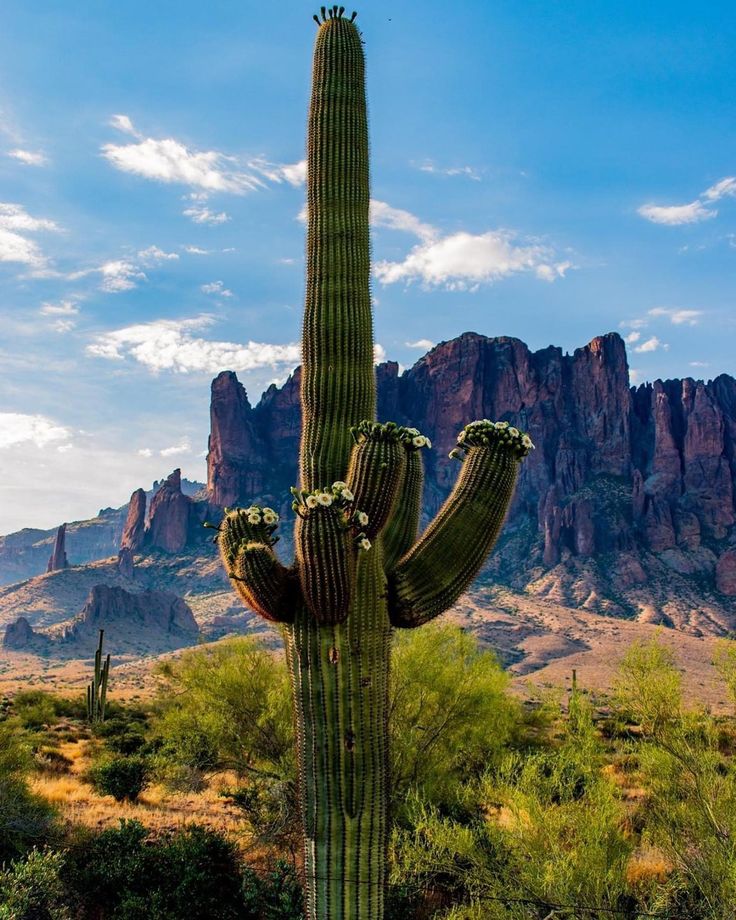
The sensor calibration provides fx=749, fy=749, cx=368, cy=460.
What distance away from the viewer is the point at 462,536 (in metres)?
7.00

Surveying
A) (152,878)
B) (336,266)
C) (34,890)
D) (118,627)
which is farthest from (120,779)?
(118,627)

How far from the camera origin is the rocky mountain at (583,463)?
9000cm

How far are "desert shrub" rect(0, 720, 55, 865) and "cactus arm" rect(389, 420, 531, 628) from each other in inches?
331

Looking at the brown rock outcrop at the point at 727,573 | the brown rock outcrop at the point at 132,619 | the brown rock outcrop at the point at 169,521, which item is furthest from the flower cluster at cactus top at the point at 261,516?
the brown rock outcrop at the point at 169,521

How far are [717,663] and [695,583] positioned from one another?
280 ft

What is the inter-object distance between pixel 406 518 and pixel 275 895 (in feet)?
19.3

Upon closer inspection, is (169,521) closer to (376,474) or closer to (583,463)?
(583,463)

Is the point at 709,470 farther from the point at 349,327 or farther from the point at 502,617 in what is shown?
the point at 349,327

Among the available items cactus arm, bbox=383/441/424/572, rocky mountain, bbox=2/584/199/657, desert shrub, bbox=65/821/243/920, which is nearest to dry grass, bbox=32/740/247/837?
desert shrub, bbox=65/821/243/920

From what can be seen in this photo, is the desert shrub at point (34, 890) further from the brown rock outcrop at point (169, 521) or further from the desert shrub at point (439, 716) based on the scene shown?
the brown rock outcrop at point (169, 521)

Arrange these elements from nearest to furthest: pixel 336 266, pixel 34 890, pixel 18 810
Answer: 1. pixel 336 266
2. pixel 34 890
3. pixel 18 810

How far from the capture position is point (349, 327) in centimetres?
789

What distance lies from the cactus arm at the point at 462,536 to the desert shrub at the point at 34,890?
5.73m

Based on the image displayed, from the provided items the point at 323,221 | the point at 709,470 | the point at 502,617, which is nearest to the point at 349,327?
the point at 323,221
